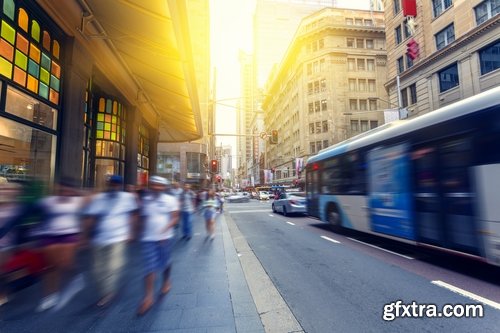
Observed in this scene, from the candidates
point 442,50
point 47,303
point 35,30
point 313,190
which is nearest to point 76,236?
point 47,303

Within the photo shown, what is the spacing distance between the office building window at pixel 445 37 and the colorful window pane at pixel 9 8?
28604 mm

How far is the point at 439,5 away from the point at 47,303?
32682mm

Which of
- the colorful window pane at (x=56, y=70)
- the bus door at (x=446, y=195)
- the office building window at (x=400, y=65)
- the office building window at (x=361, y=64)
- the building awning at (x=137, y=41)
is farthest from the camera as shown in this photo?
the office building window at (x=361, y=64)

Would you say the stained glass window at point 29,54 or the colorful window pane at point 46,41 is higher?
the colorful window pane at point 46,41

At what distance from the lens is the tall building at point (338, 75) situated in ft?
166

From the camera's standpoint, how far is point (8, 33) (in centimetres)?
Result: 688

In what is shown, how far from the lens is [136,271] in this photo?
5797 millimetres

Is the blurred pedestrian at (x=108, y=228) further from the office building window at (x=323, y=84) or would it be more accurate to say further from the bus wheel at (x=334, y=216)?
the office building window at (x=323, y=84)

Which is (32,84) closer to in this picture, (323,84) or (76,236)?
(76,236)

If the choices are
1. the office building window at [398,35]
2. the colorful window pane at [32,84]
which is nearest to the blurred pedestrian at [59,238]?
the colorful window pane at [32,84]

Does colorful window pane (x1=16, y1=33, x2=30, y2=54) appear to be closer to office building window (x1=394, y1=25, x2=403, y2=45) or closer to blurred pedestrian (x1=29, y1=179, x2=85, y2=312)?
blurred pedestrian (x1=29, y1=179, x2=85, y2=312)

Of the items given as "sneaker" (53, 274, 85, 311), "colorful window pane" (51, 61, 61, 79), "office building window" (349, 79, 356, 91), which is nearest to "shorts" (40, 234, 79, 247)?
"sneaker" (53, 274, 85, 311)

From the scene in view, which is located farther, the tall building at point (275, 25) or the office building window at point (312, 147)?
the tall building at point (275, 25)

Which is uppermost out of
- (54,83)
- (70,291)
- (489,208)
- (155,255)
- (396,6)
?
(396,6)
